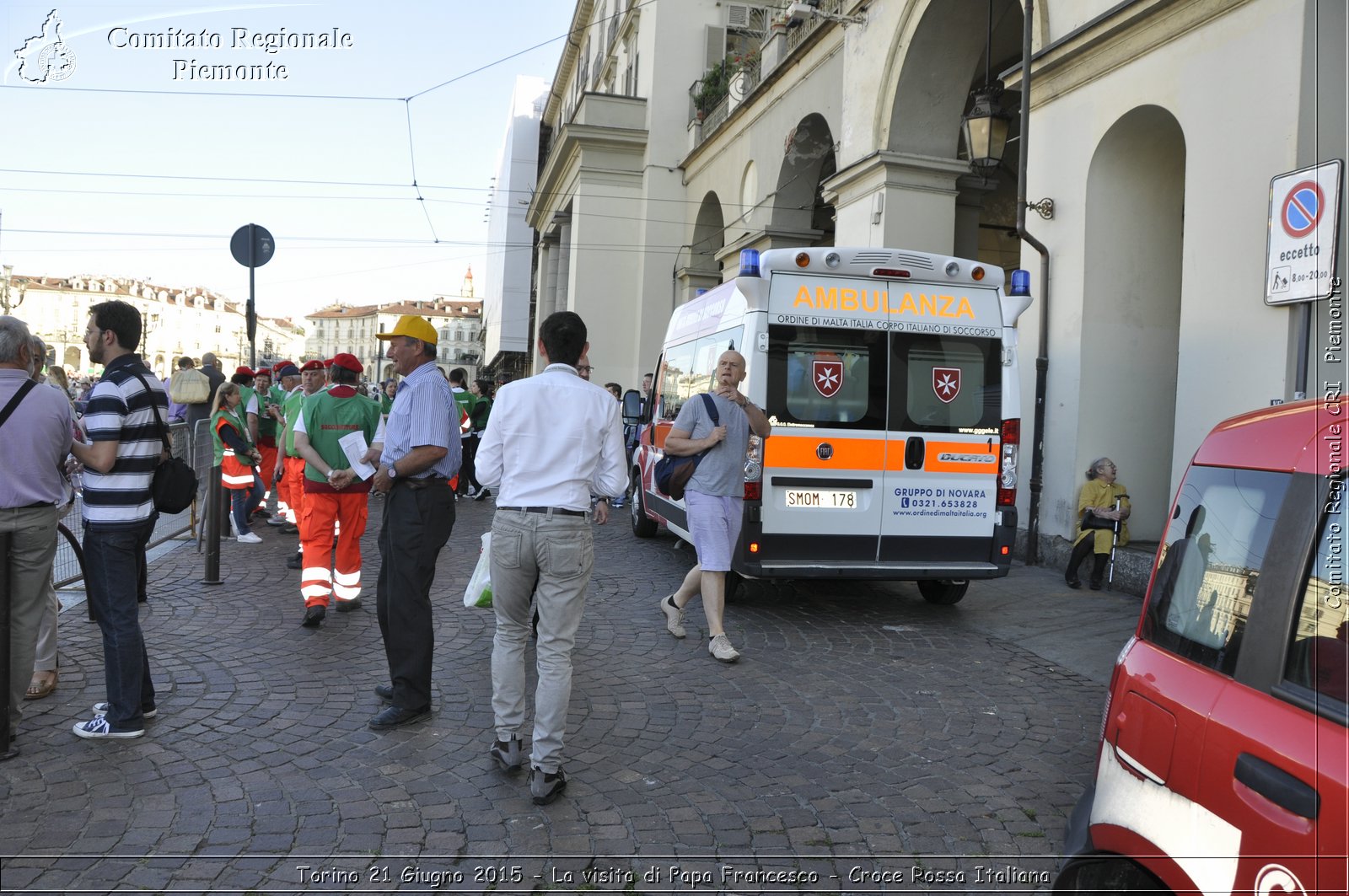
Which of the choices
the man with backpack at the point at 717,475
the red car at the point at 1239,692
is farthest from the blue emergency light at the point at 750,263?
the red car at the point at 1239,692

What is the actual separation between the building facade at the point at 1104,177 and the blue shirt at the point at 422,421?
2754 millimetres

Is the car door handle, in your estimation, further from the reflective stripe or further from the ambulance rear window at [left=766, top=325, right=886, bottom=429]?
the reflective stripe

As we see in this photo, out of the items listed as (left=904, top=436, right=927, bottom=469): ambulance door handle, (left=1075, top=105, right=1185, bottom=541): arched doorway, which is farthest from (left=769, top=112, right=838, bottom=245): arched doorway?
(left=904, top=436, right=927, bottom=469): ambulance door handle

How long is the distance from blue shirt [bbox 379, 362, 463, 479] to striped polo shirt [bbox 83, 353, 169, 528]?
1.00 metres

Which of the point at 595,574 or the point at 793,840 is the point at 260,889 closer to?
the point at 793,840

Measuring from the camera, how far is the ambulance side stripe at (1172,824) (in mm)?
1915

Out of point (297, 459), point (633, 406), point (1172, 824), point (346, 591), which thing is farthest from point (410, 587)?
point (633, 406)

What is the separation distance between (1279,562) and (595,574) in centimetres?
727

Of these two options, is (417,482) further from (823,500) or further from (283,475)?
(283,475)

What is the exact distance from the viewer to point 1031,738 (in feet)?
15.9

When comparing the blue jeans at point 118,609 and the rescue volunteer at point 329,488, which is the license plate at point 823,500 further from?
the blue jeans at point 118,609

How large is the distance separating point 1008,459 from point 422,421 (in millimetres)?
4380

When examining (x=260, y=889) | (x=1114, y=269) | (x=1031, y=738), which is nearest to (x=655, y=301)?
(x=1114, y=269)

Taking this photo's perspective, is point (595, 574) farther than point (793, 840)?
Yes
